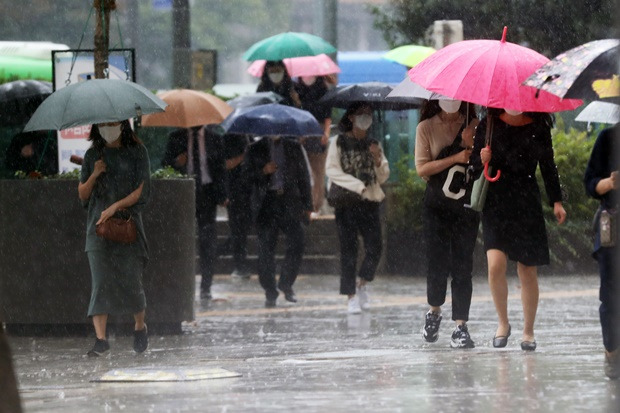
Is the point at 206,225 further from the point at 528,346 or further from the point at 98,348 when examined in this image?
the point at 528,346

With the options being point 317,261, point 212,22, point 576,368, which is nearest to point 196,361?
point 576,368

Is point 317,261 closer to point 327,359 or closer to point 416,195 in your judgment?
point 416,195

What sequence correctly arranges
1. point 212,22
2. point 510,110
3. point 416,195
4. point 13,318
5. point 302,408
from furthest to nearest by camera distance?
point 212,22 < point 416,195 < point 13,318 < point 510,110 < point 302,408

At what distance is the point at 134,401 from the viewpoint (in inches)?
353

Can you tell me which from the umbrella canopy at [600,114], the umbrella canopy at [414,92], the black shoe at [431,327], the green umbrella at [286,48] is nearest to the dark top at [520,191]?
the umbrella canopy at [600,114]

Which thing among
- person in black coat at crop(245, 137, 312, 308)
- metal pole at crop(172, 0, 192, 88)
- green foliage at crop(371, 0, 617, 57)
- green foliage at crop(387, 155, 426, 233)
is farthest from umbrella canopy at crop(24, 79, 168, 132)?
green foliage at crop(371, 0, 617, 57)

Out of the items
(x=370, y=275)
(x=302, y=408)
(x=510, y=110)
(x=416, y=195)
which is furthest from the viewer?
(x=416, y=195)

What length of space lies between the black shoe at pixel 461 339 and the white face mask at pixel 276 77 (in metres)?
7.04

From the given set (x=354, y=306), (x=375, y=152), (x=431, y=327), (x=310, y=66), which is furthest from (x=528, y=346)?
(x=310, y=66)

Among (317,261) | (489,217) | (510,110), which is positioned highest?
(510,110)

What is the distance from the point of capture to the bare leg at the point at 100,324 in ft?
37.6

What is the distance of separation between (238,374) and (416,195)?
795 centimetres

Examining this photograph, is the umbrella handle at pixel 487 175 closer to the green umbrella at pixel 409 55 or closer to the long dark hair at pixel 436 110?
the long dark hair at pixel 436 110

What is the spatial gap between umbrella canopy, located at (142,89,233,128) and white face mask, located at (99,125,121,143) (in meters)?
3.61
